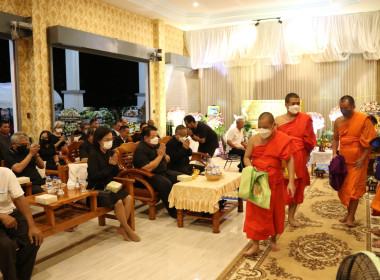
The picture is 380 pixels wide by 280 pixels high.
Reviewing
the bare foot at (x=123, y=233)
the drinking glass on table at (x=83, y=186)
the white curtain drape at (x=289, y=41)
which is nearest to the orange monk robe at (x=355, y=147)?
the bare foot at (x=123, y=233)

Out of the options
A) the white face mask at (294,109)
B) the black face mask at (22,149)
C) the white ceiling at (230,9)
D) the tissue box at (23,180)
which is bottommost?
the tissue box at (23,180)

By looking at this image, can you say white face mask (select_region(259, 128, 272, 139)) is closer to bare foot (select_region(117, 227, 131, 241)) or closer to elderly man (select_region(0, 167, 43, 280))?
bare foot (select_region(117, 227, 131, 241))

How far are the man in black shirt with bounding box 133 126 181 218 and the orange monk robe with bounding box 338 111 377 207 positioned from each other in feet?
7.67

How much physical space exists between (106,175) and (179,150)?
185cm

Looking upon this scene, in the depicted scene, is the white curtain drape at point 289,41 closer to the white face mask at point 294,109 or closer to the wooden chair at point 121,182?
the white face mask at point 294,109

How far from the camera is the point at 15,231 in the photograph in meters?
3.24

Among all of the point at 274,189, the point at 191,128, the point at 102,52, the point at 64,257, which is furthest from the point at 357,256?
the point at 102,52

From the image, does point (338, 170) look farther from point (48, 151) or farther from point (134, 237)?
point (48, 151)

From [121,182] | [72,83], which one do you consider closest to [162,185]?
[121,182]

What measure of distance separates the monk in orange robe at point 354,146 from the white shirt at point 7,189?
378 centimetres

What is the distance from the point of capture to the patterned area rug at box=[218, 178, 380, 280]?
3.56 meters

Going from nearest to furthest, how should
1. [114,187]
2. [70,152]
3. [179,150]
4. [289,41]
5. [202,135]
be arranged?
[114,187]
[179,150]
[70,152]
[202,135]
[289,41]

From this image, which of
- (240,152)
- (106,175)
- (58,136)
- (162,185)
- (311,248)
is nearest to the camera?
(311,248)

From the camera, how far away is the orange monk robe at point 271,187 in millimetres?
3705
